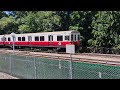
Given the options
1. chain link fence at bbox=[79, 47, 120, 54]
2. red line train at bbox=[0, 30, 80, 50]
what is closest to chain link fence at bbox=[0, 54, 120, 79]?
chain link fence at bbox=[79, 47, 120, 54]

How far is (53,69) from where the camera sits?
11.5m

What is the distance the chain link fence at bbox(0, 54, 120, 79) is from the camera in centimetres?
924

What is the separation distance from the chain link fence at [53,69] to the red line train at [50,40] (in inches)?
843

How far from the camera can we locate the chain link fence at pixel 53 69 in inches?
364

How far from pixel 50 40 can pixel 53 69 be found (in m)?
28.5

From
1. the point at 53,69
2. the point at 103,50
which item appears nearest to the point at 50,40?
the point at 103,50

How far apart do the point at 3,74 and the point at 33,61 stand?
3.75 m

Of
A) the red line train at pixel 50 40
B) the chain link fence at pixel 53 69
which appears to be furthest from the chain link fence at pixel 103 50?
the chain link fence at pixel 53 69

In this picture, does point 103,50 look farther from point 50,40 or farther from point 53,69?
point 53,69
